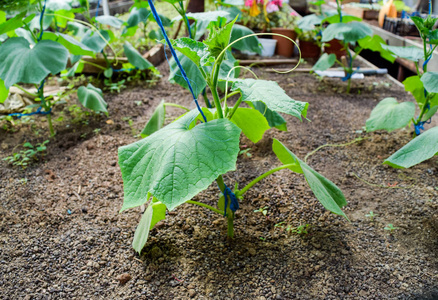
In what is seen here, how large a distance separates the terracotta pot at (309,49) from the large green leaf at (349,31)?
3.98ft

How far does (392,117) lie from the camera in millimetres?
2152

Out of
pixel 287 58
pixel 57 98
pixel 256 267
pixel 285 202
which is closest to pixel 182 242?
pixel 256 267

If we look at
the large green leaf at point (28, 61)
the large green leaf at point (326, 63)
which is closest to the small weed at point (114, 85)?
the large green leaf at point (28, 61)

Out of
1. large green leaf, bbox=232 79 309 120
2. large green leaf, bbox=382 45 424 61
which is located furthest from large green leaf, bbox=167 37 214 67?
large green leaf, bbox=382 45 424 61

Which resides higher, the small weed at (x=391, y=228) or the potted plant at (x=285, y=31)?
the potted plant at (x=285, y=31)

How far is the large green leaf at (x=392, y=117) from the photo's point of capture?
2.12 meters

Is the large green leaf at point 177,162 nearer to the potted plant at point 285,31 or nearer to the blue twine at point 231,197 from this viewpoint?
the blue twine at point 231,197

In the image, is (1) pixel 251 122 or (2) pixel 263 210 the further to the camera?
(2) pixel 263 210

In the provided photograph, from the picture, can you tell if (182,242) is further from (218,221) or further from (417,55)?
(417,55)

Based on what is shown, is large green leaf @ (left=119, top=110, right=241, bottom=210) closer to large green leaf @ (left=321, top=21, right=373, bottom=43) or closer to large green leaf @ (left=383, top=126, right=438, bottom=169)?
large green leaf @ (left=383, top=126, right=438, bottom=169)

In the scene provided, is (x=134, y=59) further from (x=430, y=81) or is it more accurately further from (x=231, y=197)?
(x=430, y=81)

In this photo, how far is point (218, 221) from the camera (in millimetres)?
1742

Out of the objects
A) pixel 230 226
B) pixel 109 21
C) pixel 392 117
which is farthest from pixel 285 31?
pixel 230 226

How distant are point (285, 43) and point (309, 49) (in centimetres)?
30
